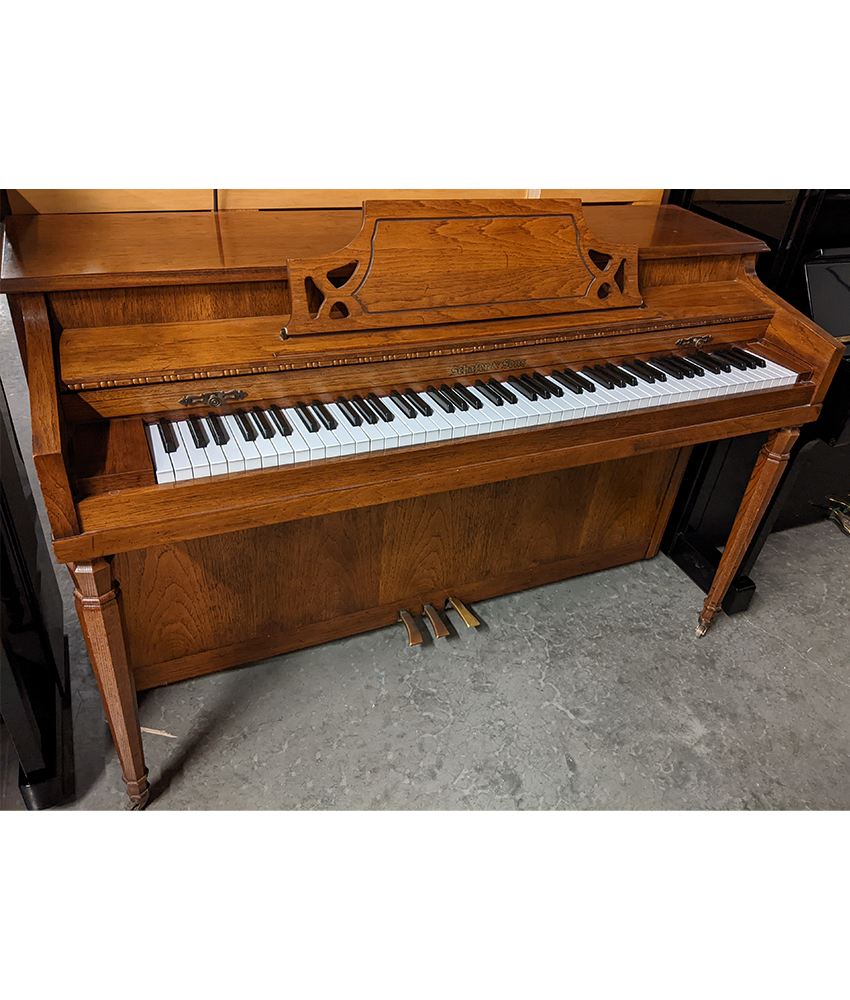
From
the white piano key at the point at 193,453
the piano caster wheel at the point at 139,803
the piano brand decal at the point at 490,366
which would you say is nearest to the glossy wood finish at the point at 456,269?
the piano brand decal at the point at 490,366

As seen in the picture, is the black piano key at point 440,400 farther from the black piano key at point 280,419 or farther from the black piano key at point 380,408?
the black piano key at point 280,419

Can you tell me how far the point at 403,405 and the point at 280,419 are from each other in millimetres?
313

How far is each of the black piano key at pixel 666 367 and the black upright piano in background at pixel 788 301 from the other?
659 mm

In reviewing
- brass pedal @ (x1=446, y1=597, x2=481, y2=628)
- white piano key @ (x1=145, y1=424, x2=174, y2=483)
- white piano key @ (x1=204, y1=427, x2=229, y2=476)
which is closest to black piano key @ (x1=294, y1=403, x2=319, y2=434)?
white piano key @ (x1=204, y1=427, x2=229, y2=476)

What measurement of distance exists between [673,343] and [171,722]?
1.89 m

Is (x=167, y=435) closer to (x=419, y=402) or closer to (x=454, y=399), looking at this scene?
(x=419, y=402)

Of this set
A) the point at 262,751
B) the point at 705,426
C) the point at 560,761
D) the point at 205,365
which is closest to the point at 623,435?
the point at 705,426

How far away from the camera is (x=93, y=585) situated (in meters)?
1.54

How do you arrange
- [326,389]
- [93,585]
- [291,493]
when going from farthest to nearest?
[326,389] < [291,493] < [93,585]

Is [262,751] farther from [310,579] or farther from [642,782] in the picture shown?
[642,782]

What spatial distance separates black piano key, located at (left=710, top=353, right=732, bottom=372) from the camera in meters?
2.21

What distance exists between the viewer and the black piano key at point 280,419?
1.68m

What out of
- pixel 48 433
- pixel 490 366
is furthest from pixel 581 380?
pixel 48 433

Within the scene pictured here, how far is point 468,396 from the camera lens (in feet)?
6.30
